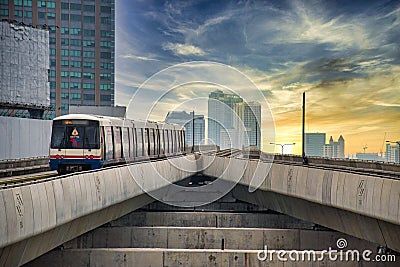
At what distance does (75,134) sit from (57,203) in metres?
14.2

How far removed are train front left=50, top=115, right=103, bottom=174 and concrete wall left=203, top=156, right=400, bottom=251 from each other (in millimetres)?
8345

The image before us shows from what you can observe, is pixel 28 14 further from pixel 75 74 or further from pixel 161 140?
pixel 161 140

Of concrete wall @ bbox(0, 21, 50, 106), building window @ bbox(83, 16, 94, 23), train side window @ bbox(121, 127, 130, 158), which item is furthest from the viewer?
building window @ bbox(83, 16, 94, 23)

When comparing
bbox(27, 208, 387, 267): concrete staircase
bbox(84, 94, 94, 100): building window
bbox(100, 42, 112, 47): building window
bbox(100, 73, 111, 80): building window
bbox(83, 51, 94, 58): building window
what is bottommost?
bbox(27, 208, 387, 267): concrete staircase

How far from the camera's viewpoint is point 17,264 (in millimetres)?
13062

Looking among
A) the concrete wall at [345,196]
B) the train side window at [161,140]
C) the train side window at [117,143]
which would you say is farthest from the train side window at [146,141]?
the concrete wall at [345,196]

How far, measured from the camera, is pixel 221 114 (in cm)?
4491

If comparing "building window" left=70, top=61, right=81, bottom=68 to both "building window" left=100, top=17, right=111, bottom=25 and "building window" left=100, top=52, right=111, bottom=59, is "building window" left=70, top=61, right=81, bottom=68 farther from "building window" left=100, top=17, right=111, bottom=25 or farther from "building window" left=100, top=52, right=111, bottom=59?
"building window" left=100, top=17, right=111, bottom=25

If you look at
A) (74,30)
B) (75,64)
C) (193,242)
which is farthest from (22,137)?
(74,30)

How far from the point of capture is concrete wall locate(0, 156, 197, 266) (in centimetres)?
1175

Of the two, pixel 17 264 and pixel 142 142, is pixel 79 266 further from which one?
pixel 142 142

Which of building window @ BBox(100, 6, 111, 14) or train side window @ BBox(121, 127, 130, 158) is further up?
building window @ BBox(100, 6, 111, 14)

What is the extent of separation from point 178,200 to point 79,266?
19.7 metres

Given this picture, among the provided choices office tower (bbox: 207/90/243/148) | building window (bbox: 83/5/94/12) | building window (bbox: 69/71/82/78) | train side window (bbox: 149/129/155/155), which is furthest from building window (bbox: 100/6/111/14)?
train side window (bbox: 149/129/155/155)
